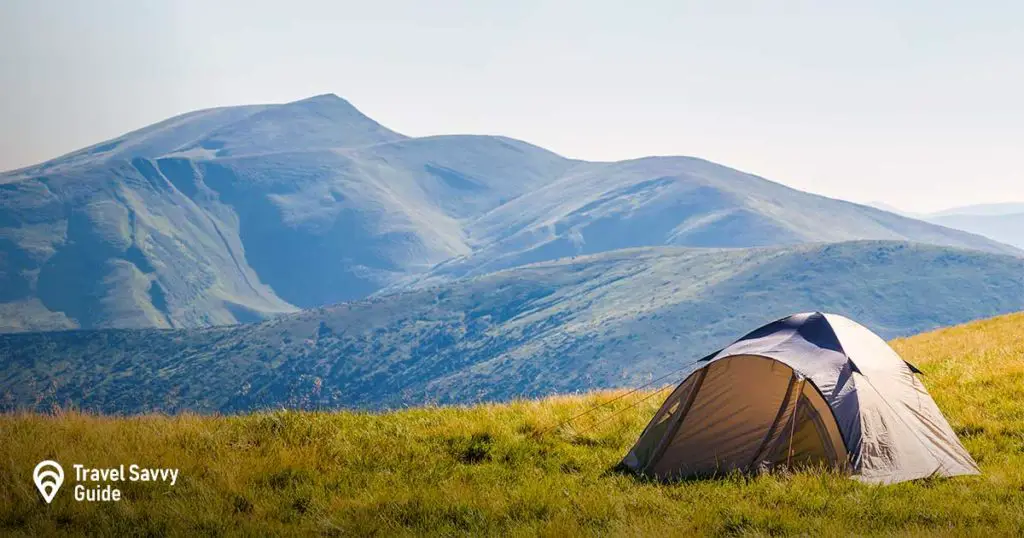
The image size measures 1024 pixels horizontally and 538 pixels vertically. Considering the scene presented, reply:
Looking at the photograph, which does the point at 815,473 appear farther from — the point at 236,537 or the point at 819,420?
the point at 236,537

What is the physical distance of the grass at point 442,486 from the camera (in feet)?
→ 32.4

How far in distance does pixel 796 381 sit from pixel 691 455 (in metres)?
1.90

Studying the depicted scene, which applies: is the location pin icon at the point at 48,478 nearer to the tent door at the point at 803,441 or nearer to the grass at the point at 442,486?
the grass at the point at 442,486

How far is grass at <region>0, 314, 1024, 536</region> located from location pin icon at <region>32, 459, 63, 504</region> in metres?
0.11

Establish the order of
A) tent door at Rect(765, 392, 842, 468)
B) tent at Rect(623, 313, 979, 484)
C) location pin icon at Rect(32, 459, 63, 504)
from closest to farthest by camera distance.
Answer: location pin icon at Rect(32, 459, 63, 504)
tent at Rect(623, 313, 979, 484)
tent door at Rect(765, 392, 842, 468)

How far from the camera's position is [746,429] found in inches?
535

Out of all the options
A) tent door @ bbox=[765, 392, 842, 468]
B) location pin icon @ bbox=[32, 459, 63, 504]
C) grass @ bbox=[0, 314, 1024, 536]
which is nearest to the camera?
grass @ bbox=[0, 314, 1024, 536]

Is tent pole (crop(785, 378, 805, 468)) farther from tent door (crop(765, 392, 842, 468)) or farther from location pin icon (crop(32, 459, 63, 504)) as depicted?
location pin icon (crop(32, 459, 63, 504))

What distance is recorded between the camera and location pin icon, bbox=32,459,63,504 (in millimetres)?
10445

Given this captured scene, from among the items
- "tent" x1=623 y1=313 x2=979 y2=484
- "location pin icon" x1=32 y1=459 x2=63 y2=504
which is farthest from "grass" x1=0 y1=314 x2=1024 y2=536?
"tent" x1=623 y1=313 x2=979 y2=484

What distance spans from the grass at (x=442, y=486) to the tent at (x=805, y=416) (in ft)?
2.02
